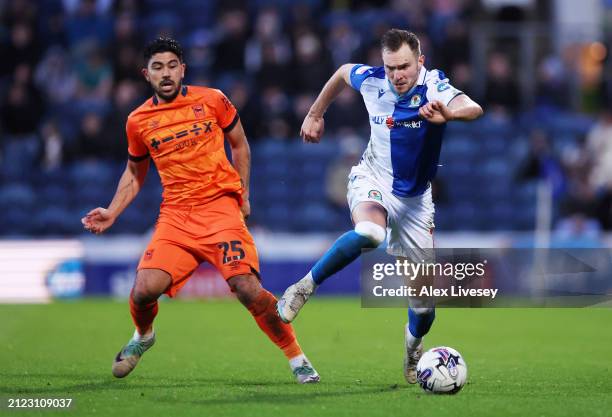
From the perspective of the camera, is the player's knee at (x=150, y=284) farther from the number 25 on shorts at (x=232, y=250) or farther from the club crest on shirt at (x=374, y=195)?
the club crest on shirt at (x=374, y=195)

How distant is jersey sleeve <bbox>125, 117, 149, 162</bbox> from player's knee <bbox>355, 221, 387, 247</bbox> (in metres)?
1.83

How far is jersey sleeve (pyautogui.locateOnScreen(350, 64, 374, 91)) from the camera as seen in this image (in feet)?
27.4

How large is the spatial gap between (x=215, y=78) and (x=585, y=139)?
6.33 metres

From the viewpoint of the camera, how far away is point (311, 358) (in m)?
10.1

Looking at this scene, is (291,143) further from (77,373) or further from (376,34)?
(77,373)

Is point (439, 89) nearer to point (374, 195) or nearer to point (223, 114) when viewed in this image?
point (374, 195)

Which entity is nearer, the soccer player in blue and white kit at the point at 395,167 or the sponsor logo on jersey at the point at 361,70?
the soccer player in blue and white kit at the point at 395,167

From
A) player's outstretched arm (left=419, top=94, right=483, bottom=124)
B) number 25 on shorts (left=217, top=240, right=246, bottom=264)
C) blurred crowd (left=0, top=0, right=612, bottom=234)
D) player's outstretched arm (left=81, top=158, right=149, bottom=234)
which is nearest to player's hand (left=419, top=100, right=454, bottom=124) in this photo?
player's outstretched arm (left=419, top=94, right=483, bottom=124)

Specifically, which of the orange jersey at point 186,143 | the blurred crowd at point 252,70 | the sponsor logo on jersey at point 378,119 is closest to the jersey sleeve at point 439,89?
the sponsor logo on jersey at point 378,119

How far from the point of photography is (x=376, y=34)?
18375 mm

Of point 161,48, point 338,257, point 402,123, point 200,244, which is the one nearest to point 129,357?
point 200,244

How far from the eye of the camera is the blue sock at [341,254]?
25.1 ft

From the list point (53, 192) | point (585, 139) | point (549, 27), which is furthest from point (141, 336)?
point (549, 27)

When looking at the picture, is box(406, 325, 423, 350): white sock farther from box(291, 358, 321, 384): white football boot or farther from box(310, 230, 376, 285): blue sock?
box(310, 230, 376, 285): blue sock
